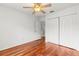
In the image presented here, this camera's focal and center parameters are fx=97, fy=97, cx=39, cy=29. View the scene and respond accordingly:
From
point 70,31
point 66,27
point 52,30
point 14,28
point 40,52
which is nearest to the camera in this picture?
point 40,52

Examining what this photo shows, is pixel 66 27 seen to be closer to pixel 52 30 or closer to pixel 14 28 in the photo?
pixel 52 30

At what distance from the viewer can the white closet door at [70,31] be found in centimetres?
401

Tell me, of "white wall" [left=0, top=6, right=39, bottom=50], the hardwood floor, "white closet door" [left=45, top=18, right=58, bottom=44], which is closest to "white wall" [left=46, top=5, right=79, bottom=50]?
"white closet door" [left=45, top=18, right=58, bottom=44]

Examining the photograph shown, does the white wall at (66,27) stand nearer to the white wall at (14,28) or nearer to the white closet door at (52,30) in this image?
the white closet door at (52,30)

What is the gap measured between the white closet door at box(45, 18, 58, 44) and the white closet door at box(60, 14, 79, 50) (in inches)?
18.4

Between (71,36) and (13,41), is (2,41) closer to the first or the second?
(13,41)

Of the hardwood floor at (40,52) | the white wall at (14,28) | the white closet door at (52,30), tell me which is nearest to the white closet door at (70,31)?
the hardwood floor at (40,52)

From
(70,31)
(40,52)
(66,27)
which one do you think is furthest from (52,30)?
(40,52)

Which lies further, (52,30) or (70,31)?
(52,30)

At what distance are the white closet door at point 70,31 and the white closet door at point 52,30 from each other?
0.47 metres

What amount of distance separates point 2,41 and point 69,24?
3.02 m

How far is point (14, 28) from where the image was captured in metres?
4.77

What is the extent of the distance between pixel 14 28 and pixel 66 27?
2.52 meters

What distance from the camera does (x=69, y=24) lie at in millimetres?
4391
